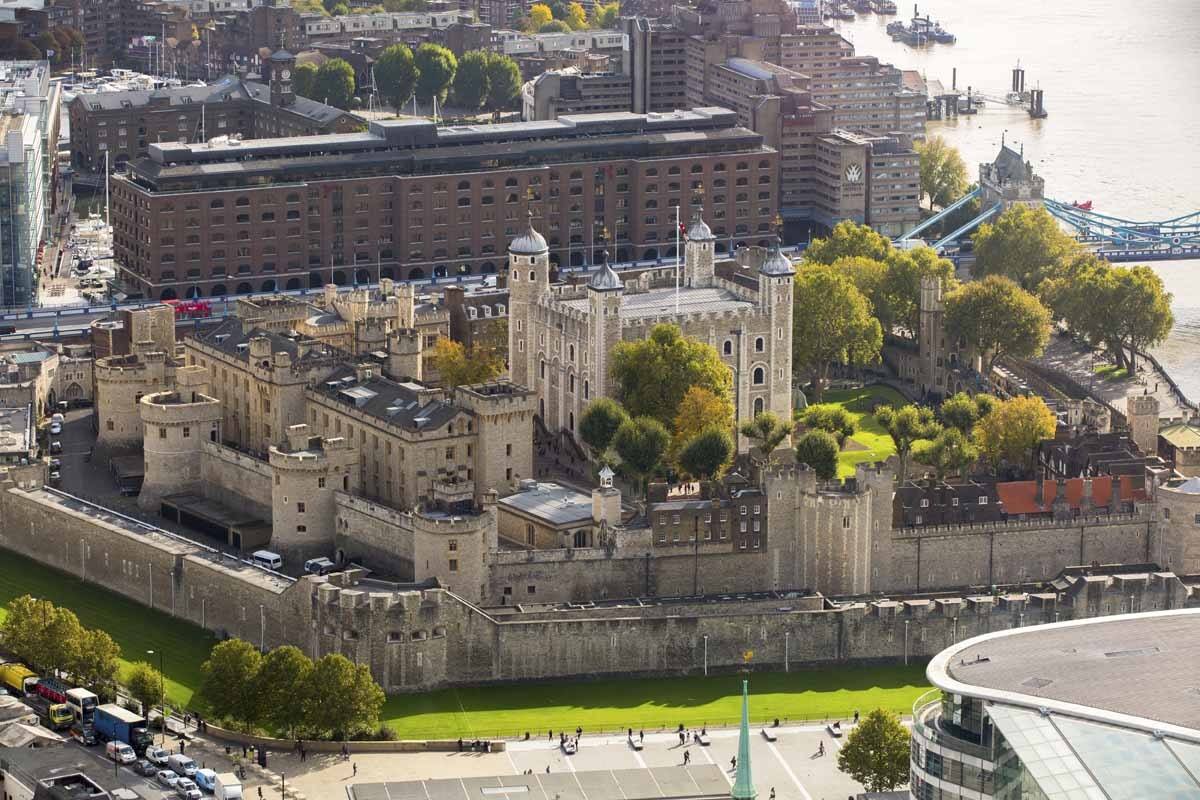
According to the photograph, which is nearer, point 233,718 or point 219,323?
point 233,718

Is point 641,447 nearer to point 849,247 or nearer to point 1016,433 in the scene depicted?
point 1016,433

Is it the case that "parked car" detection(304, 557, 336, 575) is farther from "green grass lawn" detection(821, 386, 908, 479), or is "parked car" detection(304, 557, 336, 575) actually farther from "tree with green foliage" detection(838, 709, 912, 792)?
"tree with green foliage" detection(838, 709, 912, 792)

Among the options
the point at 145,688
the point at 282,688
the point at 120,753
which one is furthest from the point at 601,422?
the point at 120,753

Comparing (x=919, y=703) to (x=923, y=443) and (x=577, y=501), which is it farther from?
(x=923, y=443)

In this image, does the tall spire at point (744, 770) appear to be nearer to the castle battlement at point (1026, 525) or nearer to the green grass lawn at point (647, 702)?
the green grass lawn at point (647, 702)

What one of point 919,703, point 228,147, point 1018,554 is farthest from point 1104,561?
point 228,147

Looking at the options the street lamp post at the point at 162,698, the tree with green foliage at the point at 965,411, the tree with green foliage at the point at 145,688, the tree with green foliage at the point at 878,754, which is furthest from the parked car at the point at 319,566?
the tree with green foliage at the point at 965,411
